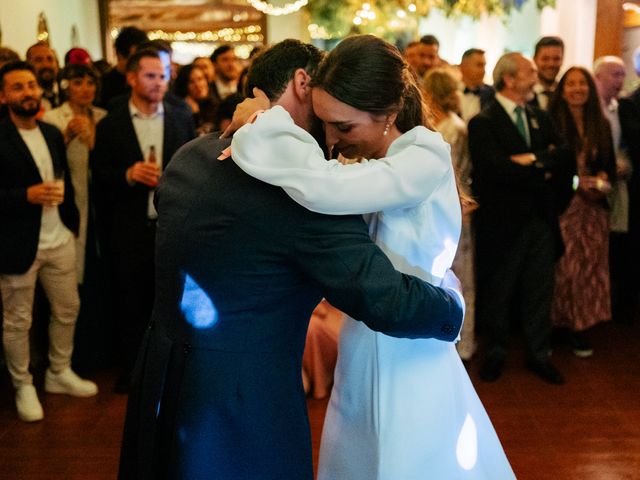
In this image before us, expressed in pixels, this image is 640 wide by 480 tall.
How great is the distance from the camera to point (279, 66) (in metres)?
1.61

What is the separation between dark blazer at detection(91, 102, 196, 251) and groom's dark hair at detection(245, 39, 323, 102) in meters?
2.23

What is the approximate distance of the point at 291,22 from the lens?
10.9 metres

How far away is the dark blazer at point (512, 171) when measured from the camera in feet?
12.3

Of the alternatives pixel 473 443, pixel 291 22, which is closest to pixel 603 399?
pixel 473 443

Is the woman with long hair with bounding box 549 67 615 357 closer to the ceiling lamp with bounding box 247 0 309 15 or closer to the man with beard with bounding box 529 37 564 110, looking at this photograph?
the man with beard with bounding box 529 37 564 110

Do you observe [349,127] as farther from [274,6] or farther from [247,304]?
[274,6]

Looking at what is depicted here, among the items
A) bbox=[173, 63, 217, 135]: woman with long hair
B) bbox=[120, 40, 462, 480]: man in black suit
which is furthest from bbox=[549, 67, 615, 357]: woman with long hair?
bbox=[120, 40, 462, 480]: man in black suit

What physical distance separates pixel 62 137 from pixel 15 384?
1.17 m

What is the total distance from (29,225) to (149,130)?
775 mm

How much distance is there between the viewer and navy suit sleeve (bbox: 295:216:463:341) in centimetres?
137

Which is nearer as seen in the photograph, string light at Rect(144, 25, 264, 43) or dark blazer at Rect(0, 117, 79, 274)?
dark blazer at Rect(0, 117, 79, 274)

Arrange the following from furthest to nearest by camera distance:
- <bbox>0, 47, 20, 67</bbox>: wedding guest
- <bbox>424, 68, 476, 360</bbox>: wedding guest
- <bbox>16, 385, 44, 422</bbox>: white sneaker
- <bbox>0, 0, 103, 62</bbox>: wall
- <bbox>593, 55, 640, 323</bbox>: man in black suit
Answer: <bbox>0, 0, 103, 62</bbox>: wall, <bbox>593, 55, 640, 323</bbox>: man in black suit, <bbox>0, 47, 20, 67</bbox>: wedding guest, <bbox>424, 68, 476, 360</bbox>: wedding guest, <bbox>16, 385, 44, 422</bbox>: white sneaker

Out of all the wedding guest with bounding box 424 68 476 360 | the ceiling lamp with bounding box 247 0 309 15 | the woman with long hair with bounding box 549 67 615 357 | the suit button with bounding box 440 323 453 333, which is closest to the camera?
the suit button with bounding box 440 323 453 333

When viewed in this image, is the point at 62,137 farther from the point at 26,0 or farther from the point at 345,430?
the point at 26,0
